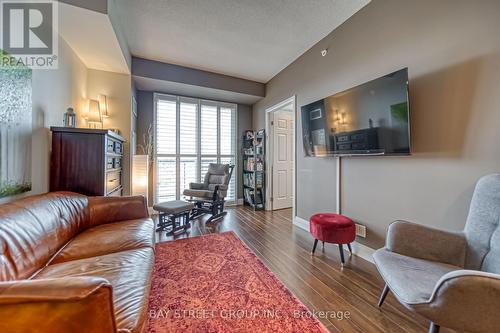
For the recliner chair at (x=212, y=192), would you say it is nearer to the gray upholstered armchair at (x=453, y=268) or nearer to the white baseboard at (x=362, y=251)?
the white baseboard at (x=362, y=251)

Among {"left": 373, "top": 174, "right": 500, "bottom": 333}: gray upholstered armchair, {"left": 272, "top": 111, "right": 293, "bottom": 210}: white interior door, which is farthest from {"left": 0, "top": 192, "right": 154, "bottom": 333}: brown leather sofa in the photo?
{"left": 272, "top": 111, "right": 293, "bottom": 210}: white interior door

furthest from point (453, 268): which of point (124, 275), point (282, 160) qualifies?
point (282, 160)

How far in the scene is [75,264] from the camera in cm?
125

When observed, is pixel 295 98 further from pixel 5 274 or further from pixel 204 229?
pixel 5 274

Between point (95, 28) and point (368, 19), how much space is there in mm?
2970

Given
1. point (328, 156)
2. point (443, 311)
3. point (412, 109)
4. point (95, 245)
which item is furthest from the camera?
point (328, 156)

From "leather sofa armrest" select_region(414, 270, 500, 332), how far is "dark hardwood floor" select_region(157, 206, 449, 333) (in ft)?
1.63

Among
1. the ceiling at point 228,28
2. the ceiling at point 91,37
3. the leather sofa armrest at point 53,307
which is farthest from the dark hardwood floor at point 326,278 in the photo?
the ceiling at point 228,28

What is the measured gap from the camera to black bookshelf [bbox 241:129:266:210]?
4.48 m

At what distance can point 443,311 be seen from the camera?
0.95 metres

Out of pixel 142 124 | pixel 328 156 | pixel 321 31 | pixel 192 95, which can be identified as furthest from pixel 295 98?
pixel 142 124

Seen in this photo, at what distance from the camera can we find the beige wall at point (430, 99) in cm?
146

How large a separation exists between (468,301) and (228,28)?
327 cm

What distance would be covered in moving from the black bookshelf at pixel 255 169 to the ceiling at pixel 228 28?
1.57 meters
